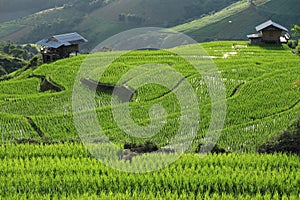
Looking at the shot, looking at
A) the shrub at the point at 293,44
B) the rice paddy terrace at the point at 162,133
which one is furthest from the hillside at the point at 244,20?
the rice paddy terrace at the point at 162,133

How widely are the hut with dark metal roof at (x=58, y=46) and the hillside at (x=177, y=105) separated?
4249mm

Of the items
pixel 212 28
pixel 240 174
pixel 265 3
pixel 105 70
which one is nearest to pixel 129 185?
pixel 240 174

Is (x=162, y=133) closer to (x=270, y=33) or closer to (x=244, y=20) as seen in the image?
(x=270, y=33)

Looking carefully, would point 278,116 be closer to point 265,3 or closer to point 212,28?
point 212,28

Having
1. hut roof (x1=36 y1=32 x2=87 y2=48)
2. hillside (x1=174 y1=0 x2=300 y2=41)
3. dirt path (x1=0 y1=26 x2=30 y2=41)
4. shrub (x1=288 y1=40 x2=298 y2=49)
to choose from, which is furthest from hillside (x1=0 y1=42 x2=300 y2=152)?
dirt path (x1=0 y1=26 x2=30 y2=41)

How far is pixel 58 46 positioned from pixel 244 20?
210 ft

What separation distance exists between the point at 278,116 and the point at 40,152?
989cm

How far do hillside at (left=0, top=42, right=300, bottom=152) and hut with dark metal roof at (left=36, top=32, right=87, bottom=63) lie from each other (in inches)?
167

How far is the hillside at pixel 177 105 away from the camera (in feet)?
46.9

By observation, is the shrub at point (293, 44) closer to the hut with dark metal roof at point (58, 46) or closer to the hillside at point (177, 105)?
the hillside at point (177, 105)

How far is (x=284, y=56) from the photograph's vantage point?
1057 inches

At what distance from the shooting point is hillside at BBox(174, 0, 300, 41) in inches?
3201

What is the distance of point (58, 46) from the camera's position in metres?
32.2

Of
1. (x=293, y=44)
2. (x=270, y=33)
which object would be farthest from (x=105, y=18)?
(x=293, y=44)
